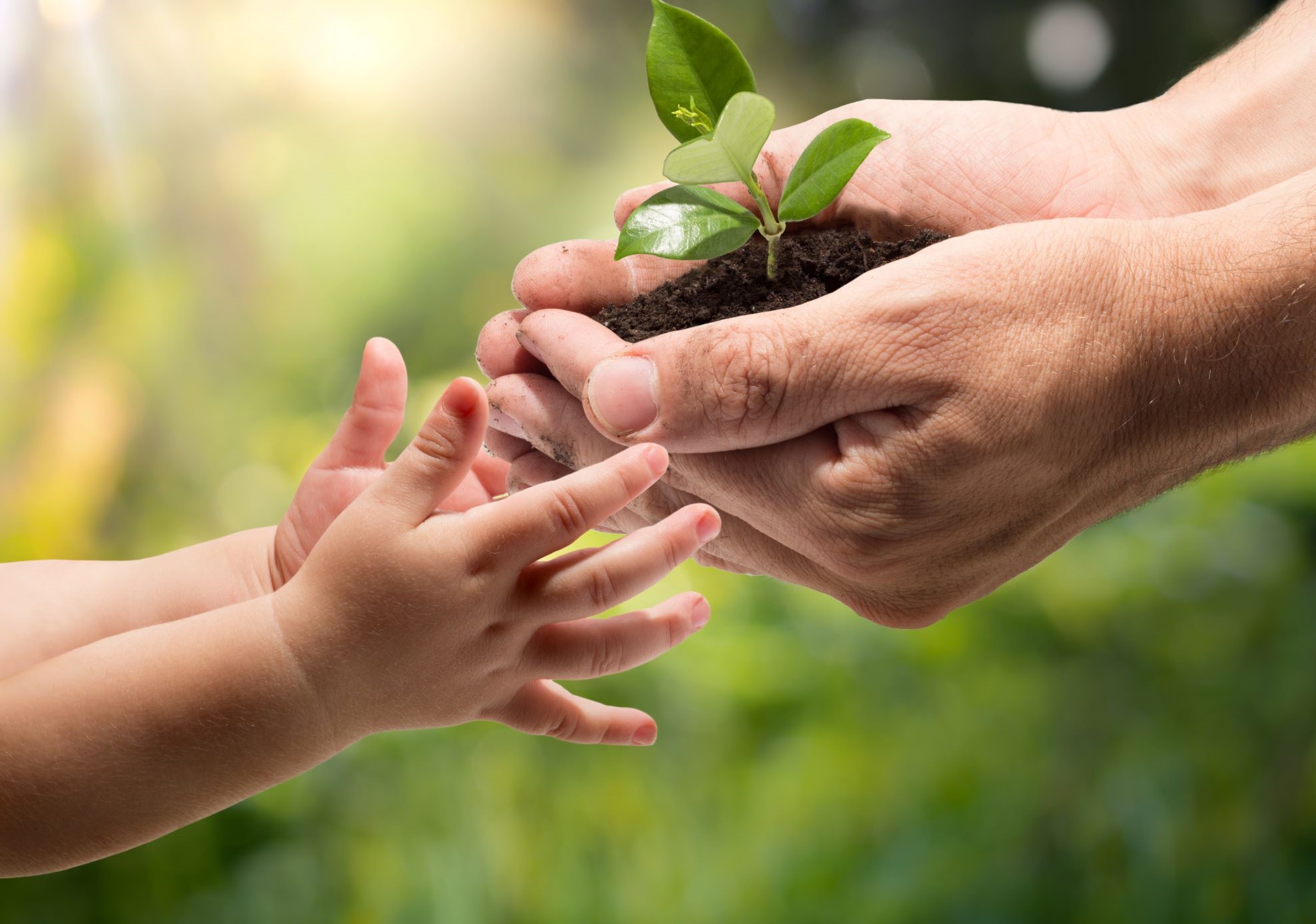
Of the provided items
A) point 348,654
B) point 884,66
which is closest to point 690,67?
point 348,654

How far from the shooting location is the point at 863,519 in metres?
0.63

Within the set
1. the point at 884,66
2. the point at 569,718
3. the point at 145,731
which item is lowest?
the point at 569,718

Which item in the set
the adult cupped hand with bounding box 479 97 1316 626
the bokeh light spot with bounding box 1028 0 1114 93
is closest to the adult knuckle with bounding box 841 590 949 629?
the adult cupped hand with bounding box 479 97 1316 626

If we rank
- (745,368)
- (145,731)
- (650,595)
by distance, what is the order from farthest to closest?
(650,595) → (145,731) → (745,368)

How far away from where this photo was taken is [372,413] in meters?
0.90

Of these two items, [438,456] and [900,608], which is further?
[900,608]

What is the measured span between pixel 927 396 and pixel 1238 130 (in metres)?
0.49

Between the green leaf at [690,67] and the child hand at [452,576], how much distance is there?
252mm

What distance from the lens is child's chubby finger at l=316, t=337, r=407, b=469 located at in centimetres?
88

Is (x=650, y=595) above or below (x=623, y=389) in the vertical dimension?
below

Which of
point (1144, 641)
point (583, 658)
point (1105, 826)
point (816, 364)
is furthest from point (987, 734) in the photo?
point (816, 364)

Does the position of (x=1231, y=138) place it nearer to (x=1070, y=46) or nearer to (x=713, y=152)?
(x=713, y=152)

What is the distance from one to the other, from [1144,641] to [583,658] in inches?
43.2

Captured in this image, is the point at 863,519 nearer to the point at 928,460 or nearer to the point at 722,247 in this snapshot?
the point at 928,460
